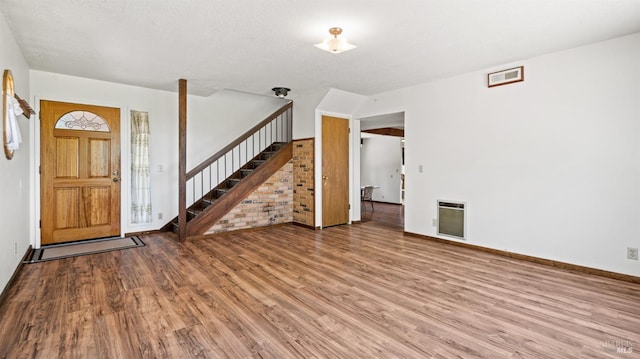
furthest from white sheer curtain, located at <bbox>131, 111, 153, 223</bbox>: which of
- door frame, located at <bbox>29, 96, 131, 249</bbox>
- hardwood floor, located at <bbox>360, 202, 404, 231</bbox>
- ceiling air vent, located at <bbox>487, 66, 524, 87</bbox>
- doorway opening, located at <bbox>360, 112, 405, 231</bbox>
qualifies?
ceiling air vent, located at <bbox>487, 66, 524, 87</bbox>

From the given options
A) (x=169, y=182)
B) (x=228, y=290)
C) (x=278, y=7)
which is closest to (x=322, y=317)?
(x=228, y=290)

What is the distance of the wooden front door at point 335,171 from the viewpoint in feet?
20.2

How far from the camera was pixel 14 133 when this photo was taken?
2.97m

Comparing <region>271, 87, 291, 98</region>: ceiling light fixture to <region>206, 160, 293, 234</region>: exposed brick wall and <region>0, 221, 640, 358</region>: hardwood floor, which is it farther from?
<region>0, 221, 640, 358</region>: hardwood floor

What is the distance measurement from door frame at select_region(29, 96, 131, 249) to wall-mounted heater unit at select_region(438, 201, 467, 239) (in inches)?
206

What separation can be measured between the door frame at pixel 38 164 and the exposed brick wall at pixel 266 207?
59.9 inches

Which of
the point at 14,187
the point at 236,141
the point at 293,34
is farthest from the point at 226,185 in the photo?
the point at 293,34

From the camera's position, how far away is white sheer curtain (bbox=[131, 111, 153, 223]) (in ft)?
17.7

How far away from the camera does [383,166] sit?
10750 mm

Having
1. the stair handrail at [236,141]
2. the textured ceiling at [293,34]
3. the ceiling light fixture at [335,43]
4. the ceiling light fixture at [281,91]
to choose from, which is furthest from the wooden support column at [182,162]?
the ceiling light fixture at [335,43]

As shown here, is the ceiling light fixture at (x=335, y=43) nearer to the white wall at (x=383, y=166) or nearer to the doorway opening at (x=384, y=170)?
the doorway opening at (x=384, y=170)

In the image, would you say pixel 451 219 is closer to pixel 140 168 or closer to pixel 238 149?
pixel 238 149

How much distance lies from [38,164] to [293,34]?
4.27m

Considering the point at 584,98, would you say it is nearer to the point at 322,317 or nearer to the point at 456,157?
the point at 456,157
